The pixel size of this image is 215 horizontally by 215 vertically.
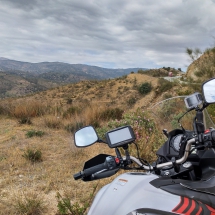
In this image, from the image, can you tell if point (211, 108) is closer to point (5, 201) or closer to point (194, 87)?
point (5, 201)

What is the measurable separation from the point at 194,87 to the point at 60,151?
21.4 ft

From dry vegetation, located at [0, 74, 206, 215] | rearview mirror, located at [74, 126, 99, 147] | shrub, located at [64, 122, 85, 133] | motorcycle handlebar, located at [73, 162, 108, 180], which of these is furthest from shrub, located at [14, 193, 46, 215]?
shrub, located at [64, 122, 85, 133]

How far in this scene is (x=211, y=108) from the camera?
481cm

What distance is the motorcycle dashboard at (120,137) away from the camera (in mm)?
1447

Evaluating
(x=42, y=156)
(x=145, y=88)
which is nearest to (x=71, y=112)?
(x=42, y=156)

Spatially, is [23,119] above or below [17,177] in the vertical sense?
above

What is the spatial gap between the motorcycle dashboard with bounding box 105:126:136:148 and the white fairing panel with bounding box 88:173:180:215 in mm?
229

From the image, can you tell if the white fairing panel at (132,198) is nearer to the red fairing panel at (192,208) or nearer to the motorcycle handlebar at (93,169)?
the red fairing panel at (192,208)

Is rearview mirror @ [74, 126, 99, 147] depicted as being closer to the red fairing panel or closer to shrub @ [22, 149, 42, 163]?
the red fairing panel

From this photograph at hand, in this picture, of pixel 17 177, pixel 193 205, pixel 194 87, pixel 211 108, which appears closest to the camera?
pixel 193 205

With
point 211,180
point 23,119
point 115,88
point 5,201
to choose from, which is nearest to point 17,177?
point 5,201

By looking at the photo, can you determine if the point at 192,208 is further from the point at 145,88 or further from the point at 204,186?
the point at 145,88

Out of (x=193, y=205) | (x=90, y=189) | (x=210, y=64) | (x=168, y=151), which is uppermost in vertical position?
(x=210, y=64)

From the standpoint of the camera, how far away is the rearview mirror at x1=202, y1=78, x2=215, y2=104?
1.50 meters
